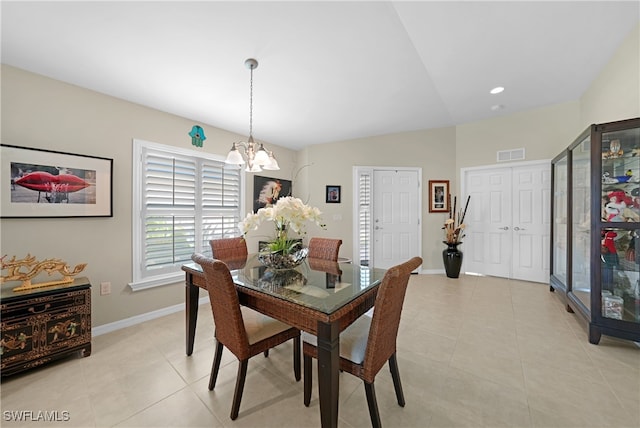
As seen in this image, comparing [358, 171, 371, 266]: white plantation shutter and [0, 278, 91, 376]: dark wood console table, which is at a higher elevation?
[358, 171, 371, 266]: white plantation shutter

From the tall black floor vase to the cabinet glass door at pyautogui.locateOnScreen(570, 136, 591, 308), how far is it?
149 cm

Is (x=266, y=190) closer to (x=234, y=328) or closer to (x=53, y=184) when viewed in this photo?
(x=53, y=184)

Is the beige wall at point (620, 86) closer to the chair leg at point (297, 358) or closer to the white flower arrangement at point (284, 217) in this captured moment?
the white flower arrangement at point (284, 217)

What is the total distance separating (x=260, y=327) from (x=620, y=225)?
9.87 ft

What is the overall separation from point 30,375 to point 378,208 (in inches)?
178

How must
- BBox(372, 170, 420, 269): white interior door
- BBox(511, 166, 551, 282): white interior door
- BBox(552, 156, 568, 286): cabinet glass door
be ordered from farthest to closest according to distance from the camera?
BBox(372, 170, 420, 269): white interior door
BBox(511, 166, 551, 282): white interior door
BBox(552, 156, 568, 286): cabinet glass door

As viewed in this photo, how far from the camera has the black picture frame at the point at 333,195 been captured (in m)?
4.70

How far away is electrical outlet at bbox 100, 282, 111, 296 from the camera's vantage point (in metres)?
2.50

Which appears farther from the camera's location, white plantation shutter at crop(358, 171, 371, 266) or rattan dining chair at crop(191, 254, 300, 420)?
white plantation shutter at crop(358, 171, 371, 266)

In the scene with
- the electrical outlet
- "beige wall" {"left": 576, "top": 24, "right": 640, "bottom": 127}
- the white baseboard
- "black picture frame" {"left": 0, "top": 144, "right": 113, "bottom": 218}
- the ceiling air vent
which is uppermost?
"beige wall" {"left": 576, "top": 24, "right": 640, "bottom": 127}

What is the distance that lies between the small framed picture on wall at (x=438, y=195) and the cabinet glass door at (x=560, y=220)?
144cm

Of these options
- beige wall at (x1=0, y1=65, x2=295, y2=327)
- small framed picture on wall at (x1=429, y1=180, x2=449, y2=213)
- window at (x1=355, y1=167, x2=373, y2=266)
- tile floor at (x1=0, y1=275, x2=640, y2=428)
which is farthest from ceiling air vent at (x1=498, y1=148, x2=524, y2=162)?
beige wall at (x1=0, y1=65, x2=295, y2=327)

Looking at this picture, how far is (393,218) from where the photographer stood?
463 centimetres

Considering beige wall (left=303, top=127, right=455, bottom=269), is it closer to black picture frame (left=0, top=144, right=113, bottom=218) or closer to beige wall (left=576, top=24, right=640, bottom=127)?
beige wall (left=576, top=24, right=640, bottom=127)
